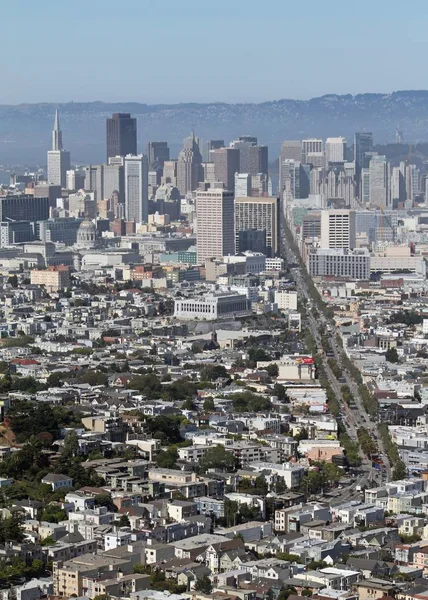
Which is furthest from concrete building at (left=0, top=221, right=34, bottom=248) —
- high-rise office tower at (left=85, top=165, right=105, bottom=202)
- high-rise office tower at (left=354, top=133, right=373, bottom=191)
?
high-rise office tower at (left=354, top=133, right=373, bottom=191)

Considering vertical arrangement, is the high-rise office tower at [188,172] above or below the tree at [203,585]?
above

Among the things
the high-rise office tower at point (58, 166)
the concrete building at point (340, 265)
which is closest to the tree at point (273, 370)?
the concrete building at point (340, 265)

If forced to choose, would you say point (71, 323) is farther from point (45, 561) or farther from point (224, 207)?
point (45, 561)

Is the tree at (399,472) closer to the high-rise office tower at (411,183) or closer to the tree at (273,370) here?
the tree at (273,370)

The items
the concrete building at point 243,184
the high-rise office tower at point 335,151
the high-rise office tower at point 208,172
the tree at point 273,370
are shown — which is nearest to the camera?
the tree at point 273,370

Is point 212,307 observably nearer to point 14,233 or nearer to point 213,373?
point 213,373

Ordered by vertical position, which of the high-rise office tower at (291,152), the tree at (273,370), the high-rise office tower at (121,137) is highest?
the high-rise office tower at (121,137)

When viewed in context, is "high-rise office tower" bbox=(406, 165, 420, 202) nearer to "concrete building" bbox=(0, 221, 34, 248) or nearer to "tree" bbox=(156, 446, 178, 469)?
"concrete building" bbox=(0, 221, 34, 248)
